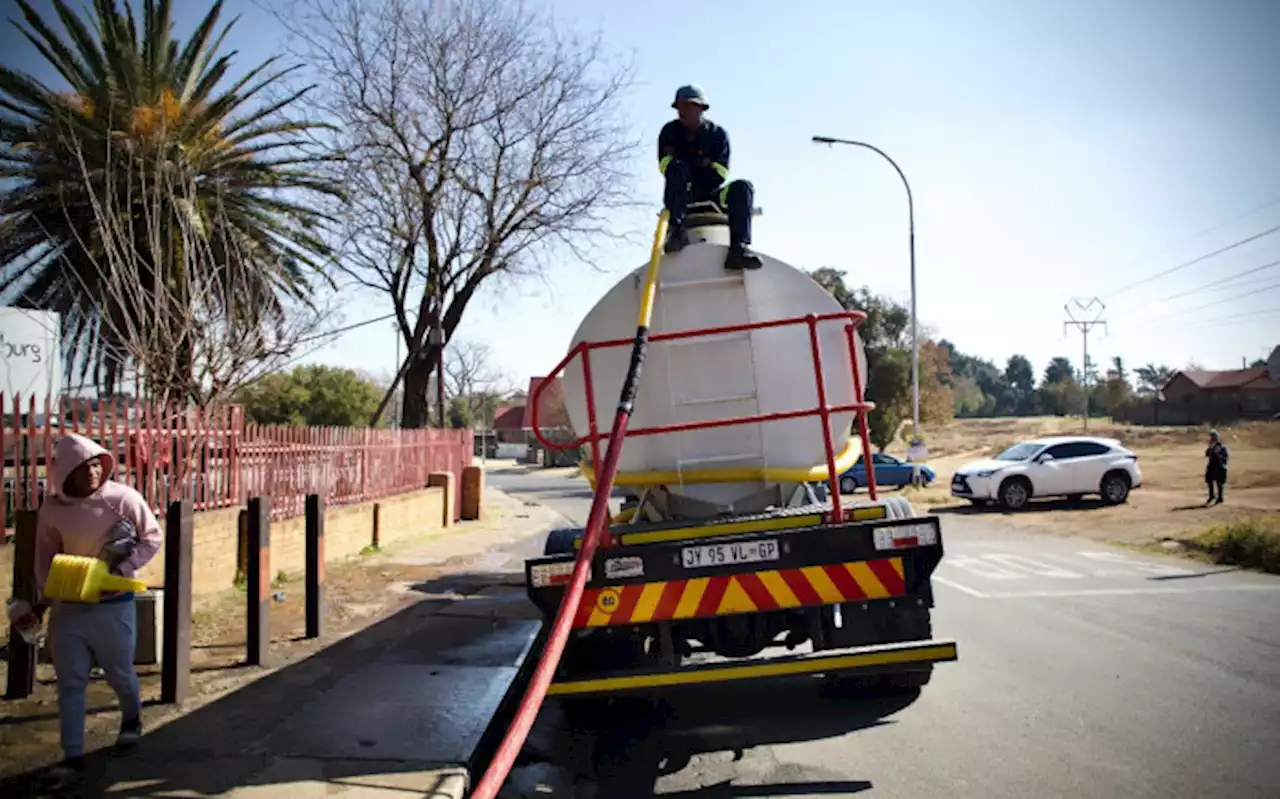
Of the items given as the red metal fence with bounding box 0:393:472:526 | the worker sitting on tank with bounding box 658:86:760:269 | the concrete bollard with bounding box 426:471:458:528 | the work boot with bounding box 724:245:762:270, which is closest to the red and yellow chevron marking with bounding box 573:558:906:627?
the work boot with bounding box 724:245:762:270

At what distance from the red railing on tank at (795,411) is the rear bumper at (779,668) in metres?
0.75

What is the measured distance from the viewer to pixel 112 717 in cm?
527

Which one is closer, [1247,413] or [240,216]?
[240,216]

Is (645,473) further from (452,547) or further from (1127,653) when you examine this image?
(452,547)

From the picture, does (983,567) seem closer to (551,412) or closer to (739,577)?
(551,412)

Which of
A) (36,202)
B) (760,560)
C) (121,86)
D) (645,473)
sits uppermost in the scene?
(121,86)

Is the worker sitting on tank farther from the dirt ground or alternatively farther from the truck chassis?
the dirt ground

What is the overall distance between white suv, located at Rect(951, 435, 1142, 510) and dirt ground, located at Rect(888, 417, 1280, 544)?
405 millimetres

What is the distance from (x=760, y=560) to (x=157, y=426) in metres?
6.37

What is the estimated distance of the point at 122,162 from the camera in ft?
42.0

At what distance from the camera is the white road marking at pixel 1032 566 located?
463 inches

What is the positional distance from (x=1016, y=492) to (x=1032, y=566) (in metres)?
9.87

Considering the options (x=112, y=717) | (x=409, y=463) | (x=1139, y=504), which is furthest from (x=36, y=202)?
(x=1139, y=504)

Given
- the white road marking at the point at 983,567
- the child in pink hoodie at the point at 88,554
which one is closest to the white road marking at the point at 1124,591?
the white road marking at the point at 983,567
